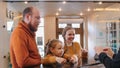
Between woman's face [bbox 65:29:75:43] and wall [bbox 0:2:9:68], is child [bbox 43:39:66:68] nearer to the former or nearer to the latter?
woman's face [bbox 65:29:75:43]

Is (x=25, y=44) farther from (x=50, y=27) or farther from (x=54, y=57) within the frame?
(x=50, y=27)

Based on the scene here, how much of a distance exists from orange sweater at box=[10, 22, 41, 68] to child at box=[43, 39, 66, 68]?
112 mm

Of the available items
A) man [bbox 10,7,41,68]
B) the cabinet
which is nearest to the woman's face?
man [bbox 10,7,41,68]

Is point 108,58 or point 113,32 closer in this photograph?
point 108,58

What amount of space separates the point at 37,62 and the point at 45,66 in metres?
0.15

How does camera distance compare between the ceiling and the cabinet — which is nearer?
the ceiling

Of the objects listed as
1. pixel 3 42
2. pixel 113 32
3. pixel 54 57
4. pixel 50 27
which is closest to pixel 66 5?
pixel 50 27

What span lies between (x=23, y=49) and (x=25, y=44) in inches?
1.4

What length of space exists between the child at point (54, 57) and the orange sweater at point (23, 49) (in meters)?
0.11

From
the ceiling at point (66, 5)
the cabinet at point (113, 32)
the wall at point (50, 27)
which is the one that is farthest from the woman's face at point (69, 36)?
the cabinet at point (113, 32)

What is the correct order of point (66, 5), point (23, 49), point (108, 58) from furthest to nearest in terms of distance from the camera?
point (66, 5), point (108, 58), point (23, 49)

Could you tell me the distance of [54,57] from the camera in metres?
1.29

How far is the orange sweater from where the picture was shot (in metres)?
→ 1.08

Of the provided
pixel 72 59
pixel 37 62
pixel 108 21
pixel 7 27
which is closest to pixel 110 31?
pixel 108 21
